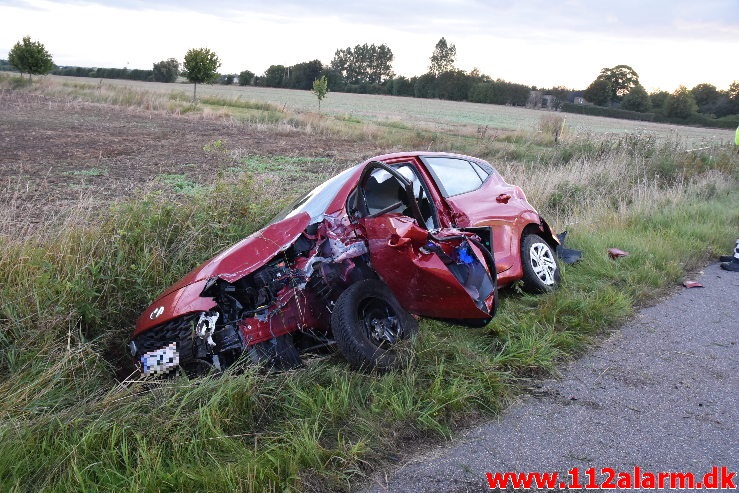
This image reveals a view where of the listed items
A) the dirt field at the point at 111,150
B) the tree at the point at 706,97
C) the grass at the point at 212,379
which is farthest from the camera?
the tree at the point at 706,97

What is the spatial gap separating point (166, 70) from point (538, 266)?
303 feet

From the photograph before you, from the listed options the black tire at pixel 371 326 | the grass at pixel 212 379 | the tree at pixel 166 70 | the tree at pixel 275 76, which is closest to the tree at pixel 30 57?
the tree at pixel 166 70

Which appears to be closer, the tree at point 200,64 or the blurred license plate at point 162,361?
the blurred license plate at point 162,361

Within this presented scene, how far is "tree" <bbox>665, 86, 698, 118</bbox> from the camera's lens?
203 feet

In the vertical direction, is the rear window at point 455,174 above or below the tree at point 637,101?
below

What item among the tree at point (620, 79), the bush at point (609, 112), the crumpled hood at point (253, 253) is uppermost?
the tree at point (620, 79)

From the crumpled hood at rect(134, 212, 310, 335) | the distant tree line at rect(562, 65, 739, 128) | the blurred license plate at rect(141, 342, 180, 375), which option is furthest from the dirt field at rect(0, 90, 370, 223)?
the distant tree line at rect(562, 65, 739, 128)

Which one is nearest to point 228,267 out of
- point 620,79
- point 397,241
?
point 397,241

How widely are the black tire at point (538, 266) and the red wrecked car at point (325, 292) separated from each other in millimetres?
1426

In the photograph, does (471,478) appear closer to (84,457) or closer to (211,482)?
(211,482)

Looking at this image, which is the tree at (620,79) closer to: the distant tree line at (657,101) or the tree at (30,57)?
the distant tree line at (657,101)

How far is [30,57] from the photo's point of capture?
56688 millimetres

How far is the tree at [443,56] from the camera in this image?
4205 inches

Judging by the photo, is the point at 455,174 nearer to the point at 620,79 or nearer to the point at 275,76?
the point at 620,79
